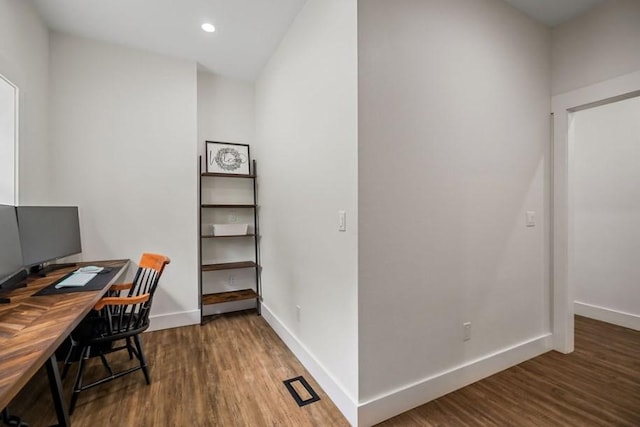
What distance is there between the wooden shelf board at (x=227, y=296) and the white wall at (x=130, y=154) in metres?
0.15

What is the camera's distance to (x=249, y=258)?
12.4 feet

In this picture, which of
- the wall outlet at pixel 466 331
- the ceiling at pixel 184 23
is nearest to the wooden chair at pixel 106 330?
the ceiling at pixel 184 23

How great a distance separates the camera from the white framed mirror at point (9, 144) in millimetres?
2139

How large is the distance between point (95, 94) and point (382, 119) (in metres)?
2.93

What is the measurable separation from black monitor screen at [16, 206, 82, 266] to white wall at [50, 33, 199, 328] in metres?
0.25

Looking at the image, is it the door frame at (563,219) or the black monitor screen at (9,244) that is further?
the door frame at (563,219)

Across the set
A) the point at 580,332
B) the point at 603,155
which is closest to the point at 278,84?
the point at 603,155

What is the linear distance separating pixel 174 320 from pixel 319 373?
191 cm

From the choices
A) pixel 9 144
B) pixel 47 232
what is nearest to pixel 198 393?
pixel 47 232

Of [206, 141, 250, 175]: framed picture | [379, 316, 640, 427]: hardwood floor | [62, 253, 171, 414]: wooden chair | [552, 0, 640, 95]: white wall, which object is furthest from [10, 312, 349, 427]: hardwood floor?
[552, 0, 640, 95]: white wall

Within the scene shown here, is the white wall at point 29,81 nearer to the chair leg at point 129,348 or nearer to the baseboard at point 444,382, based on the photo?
the chair leg at point 129,348

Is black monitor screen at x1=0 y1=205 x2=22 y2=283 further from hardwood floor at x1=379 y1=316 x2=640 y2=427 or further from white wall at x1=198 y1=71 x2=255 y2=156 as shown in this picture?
hardwood floor at x1=379 y1=316 x2=640 y2=427

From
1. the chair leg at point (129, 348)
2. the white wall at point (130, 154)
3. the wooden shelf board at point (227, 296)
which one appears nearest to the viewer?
the chair leg at point (129, 348)

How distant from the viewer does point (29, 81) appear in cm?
238
